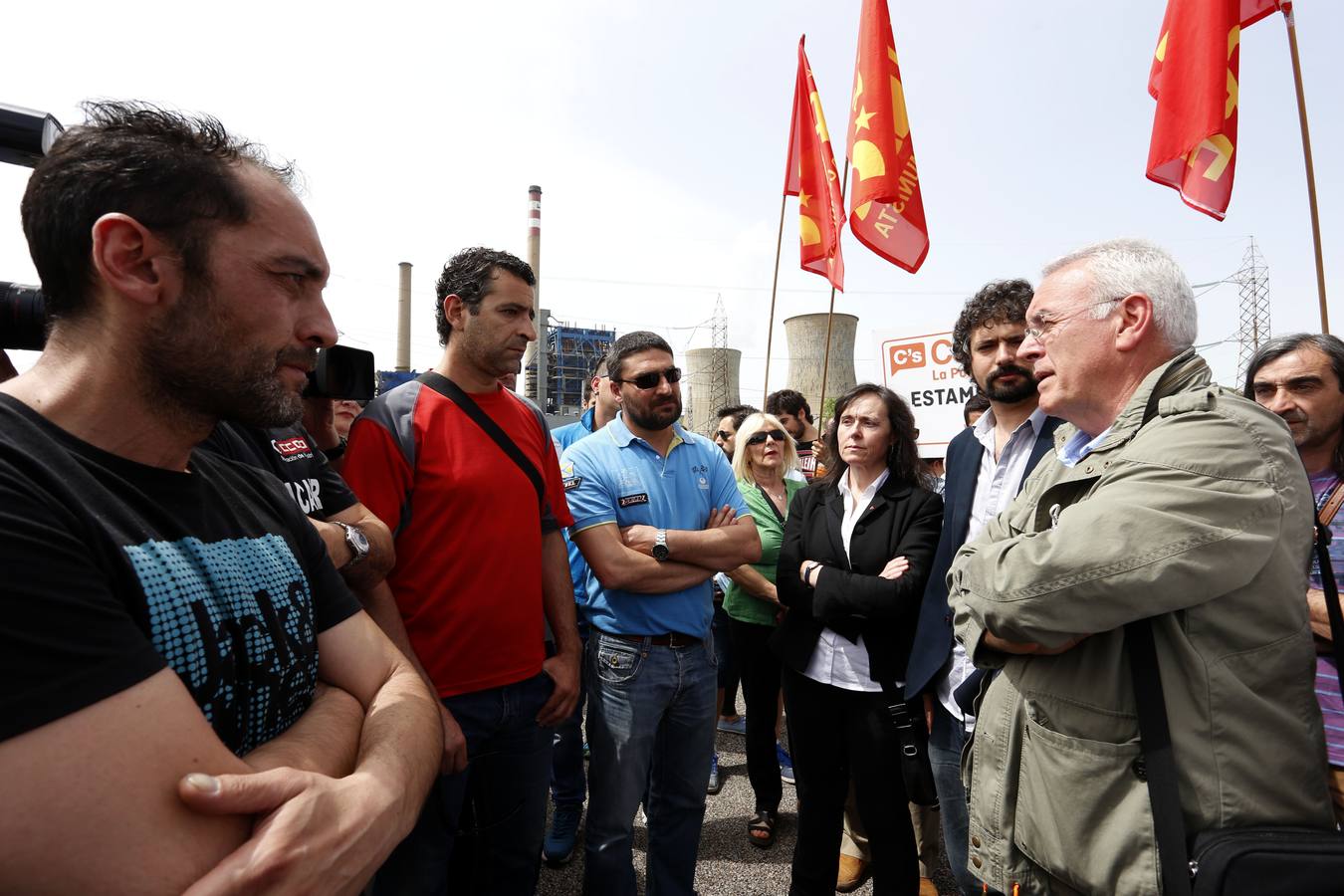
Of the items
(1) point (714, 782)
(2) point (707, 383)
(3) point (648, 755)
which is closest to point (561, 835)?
(1) point (714, 782)

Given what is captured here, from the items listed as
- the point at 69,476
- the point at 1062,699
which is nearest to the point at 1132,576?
the point at 1062,699

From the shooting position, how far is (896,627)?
268cm

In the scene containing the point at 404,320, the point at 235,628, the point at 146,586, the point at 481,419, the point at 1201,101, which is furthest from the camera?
the point at 404,320

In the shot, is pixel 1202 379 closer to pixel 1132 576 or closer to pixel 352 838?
pixel 1132 576

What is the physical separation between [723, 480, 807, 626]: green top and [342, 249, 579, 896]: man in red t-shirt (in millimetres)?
1568

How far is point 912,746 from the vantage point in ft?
8.29

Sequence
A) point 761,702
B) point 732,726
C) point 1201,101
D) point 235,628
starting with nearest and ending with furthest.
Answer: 1. point 235,628
2. point 1201,101
3. point 761,702
4. point 732,726

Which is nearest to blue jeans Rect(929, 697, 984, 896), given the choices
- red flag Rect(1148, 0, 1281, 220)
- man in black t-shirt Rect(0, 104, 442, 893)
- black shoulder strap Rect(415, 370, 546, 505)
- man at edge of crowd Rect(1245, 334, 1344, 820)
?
man at edge of crowd Rect(1245, 334, 1344, 820)

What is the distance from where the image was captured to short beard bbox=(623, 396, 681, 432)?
2.86 meters

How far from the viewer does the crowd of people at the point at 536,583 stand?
811 millimetres

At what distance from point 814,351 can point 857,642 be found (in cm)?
2468

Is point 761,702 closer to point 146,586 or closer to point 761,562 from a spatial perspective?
point 761,562

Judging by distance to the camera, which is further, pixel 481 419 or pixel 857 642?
pixel 857 642

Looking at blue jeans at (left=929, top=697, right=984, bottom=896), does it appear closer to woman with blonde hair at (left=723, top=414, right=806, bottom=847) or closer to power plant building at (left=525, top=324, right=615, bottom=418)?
woman with blonde hair at (left=723, top=414, right=806, bottom=847)
